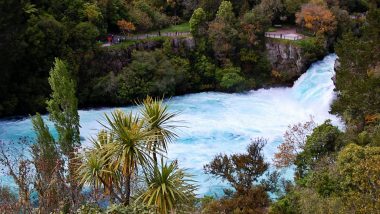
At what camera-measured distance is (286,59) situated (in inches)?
1917

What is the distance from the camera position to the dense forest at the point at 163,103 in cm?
1185

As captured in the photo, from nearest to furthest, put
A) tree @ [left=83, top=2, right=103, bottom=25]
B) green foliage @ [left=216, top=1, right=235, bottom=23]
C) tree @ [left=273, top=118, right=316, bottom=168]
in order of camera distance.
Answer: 1. tree @ [left=273, top=118, right=316, bottom=168]
2. tree @ [left=83, top=2, right=103, bottom=25]
3. green foliage @ [left=216, top=1, right=235, bottom=23]

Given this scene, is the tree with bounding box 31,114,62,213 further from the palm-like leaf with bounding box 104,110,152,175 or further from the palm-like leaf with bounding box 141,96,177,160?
the palm-like leaf with bounding box 141,96,177,160

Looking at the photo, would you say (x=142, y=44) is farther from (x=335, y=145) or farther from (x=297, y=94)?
(x=335, y=145)

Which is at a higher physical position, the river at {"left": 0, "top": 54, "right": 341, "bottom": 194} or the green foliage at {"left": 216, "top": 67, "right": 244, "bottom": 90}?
the green foliage at {"left": 216, "top": 67, "right": 244, "bottom": 90}

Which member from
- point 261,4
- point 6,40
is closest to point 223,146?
point 6,40

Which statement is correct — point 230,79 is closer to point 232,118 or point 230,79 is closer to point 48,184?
point 232,118

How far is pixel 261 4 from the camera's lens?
51.5 meters

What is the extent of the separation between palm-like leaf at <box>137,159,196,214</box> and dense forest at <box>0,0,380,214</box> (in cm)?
3

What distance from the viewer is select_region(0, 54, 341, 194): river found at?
1364 inches

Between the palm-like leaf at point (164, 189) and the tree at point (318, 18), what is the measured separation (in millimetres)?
40068

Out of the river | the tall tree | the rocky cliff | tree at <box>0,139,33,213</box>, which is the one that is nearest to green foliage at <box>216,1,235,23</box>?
the rocky cliff

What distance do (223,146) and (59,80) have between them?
13348 millimetres

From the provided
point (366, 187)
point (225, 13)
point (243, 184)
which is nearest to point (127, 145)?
point (366, 187)
